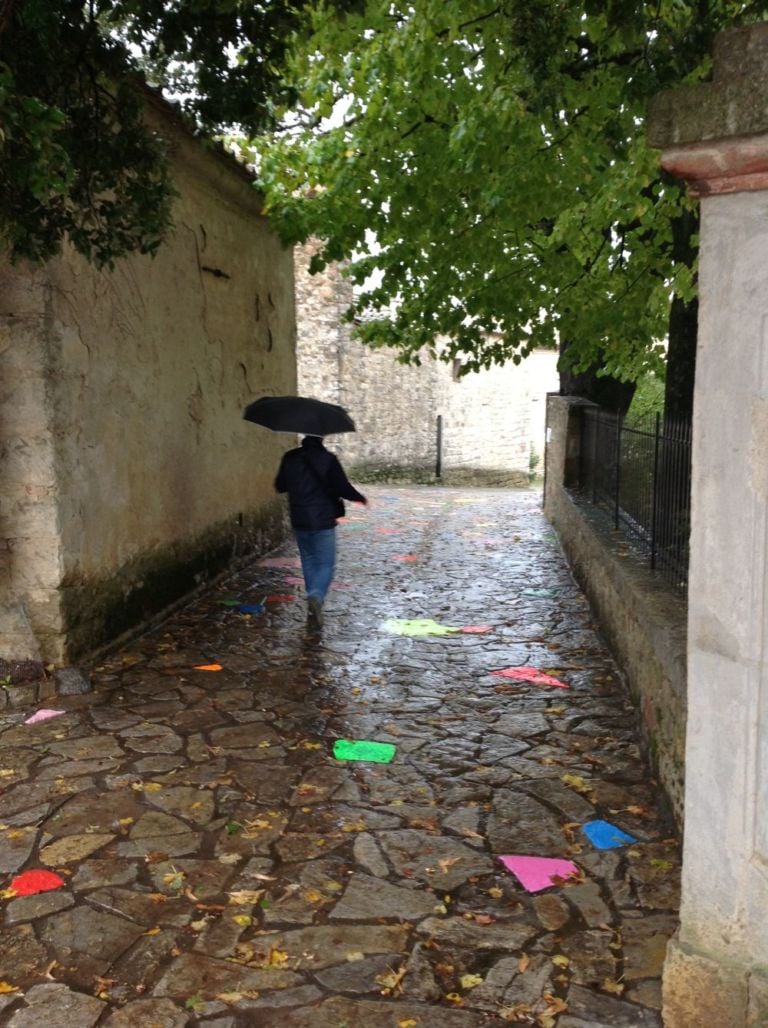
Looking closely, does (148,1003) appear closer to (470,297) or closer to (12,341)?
(12,341)

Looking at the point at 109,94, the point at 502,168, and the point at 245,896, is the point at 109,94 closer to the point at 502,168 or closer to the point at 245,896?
the point at 502,168

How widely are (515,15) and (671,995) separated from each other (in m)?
4.96

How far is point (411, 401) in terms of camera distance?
76.6 feet

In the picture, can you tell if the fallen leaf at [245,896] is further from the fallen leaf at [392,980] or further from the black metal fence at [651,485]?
the black metal fence at [651,485]

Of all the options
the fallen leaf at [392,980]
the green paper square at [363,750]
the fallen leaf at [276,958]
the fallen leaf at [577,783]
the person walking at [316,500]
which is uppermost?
the person walking at [316,500]

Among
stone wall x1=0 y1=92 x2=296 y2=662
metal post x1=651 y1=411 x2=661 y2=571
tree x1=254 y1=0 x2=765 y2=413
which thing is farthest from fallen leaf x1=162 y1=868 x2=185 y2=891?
tree x1=254 y1=0 x2=765 y2=413

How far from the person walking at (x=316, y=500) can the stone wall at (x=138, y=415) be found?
3.94 ft

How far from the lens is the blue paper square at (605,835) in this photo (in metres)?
3.97

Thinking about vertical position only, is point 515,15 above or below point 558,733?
above

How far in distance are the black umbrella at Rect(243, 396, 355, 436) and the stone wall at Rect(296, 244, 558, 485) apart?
1252 centimetres

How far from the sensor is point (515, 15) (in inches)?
202

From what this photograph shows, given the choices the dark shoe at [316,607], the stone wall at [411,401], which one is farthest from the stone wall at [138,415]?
the stone wall at [411,401]

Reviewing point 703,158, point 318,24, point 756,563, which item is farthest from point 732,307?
point 318,24

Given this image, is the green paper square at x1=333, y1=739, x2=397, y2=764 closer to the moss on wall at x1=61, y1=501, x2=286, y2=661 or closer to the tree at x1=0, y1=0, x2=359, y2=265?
the moss on wall at x1=61, y1=501, x2=286, y2=661
